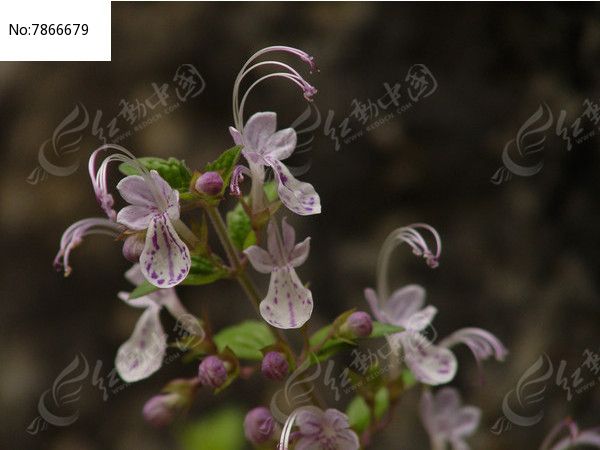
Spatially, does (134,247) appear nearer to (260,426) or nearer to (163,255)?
(163,255)

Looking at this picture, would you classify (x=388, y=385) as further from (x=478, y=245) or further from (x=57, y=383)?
(x=57, y=383)

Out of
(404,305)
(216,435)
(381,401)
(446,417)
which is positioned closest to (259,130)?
(404,305)

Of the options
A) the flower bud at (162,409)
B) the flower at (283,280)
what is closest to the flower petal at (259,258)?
the flower at (283,280)

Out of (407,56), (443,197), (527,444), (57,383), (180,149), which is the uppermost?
(407,56)

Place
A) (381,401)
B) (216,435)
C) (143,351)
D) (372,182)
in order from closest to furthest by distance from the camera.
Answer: (143,351) → (381,401) → (216,435) → (372,182)

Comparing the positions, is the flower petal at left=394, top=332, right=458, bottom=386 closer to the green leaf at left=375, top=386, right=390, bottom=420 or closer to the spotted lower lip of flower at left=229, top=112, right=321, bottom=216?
the green leaf at left=375, top=386, right=390, bottom=420

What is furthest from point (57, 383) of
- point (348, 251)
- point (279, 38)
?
point (279, 38)
